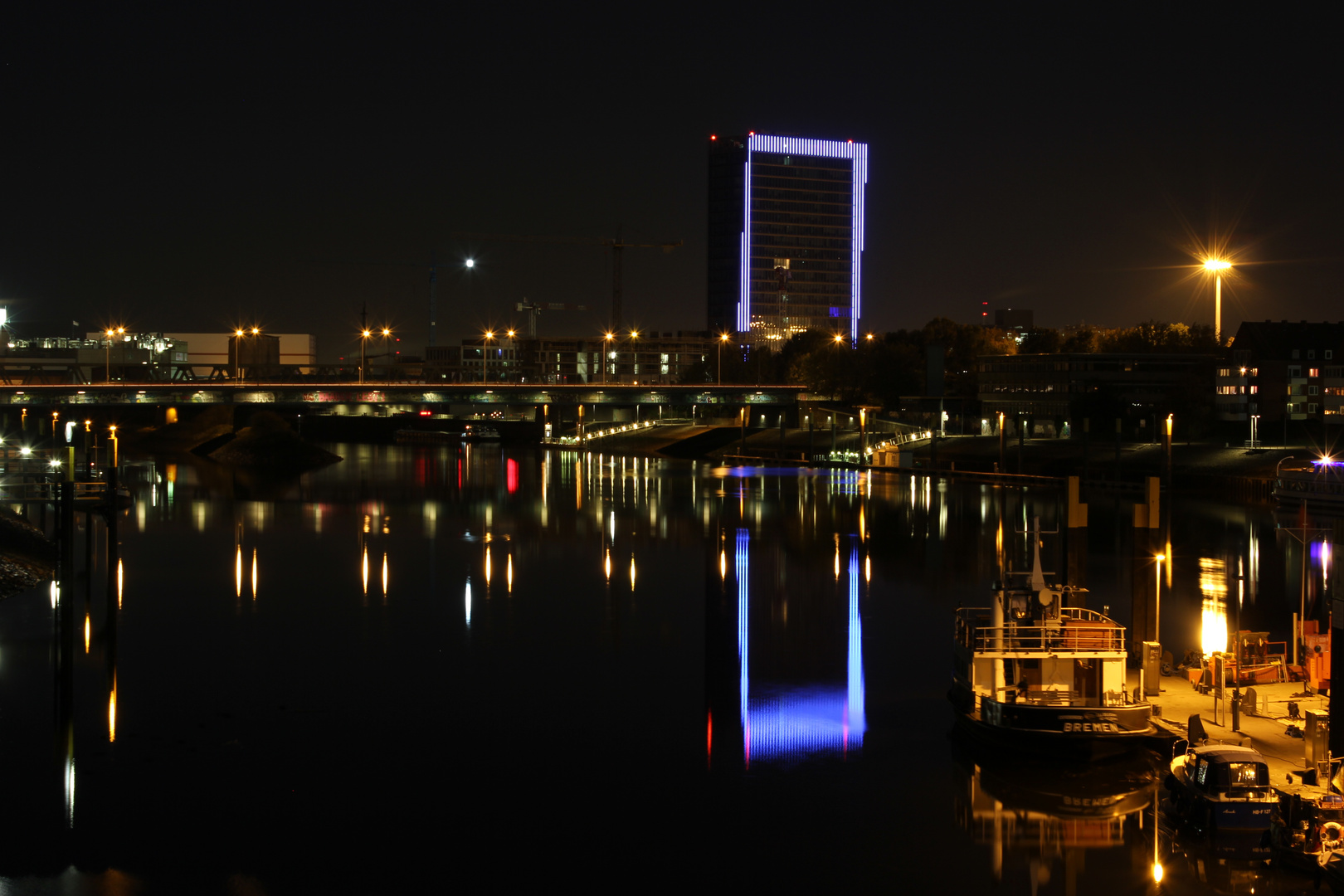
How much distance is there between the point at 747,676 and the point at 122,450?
3625 inches

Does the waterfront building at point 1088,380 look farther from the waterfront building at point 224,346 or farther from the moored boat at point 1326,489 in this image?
the waterfront building at point 224,346

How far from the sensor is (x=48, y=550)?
37375mm

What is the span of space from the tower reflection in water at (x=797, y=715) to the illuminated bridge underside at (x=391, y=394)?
55.0m

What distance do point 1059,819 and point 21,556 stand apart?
30054mm

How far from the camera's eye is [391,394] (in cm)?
8006

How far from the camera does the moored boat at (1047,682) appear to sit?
18766 mm

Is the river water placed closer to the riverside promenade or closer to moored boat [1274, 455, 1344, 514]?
the riverside promenade

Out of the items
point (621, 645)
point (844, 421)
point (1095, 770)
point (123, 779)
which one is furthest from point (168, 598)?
point (844, 421)

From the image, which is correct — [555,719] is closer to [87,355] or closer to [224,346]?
[87,355]

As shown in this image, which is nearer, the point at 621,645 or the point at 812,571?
the point at 621,645

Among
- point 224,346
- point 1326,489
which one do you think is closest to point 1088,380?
point 1326,489

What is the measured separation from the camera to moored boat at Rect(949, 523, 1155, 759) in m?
18.8

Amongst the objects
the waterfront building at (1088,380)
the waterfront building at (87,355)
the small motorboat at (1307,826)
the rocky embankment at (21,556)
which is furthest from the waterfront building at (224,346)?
the small motorboat at (1307,826)

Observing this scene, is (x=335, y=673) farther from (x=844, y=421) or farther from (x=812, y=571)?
(x=844, y=421)
